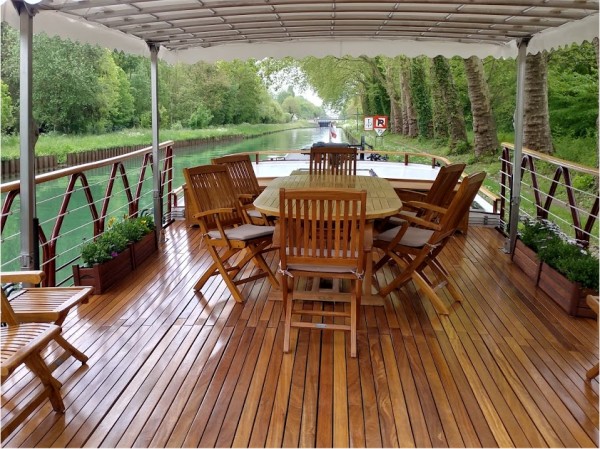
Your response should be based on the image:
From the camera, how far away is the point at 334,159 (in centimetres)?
581

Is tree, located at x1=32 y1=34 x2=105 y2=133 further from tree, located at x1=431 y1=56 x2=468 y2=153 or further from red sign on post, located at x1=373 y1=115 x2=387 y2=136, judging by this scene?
red sign on post, located at x1=373 y1=115 x2=387 y2=136

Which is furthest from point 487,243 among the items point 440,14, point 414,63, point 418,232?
point 414,63

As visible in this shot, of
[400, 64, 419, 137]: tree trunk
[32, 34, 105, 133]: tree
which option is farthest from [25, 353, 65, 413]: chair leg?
[32, 34, 105, 133]: tree

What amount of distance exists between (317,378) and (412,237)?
1.41 m

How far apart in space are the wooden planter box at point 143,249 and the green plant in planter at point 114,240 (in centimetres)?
4

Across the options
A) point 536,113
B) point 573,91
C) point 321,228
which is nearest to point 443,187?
point 321,228

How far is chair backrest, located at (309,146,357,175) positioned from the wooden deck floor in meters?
2.19

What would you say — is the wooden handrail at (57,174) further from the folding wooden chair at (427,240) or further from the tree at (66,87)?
the tree at (66,87)

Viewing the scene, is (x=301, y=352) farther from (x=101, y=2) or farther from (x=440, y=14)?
(x=440, y=14)

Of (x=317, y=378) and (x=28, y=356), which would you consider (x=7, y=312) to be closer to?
(x=28, y=356)

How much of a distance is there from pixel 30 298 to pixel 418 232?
239 cm

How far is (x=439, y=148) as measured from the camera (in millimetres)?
20844

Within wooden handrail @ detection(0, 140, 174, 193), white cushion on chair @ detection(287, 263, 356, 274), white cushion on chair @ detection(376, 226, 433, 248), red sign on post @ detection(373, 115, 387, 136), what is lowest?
white cushion on chair @ detection(287, 263, 356, 274)

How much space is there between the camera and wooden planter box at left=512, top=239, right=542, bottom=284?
162 inches
